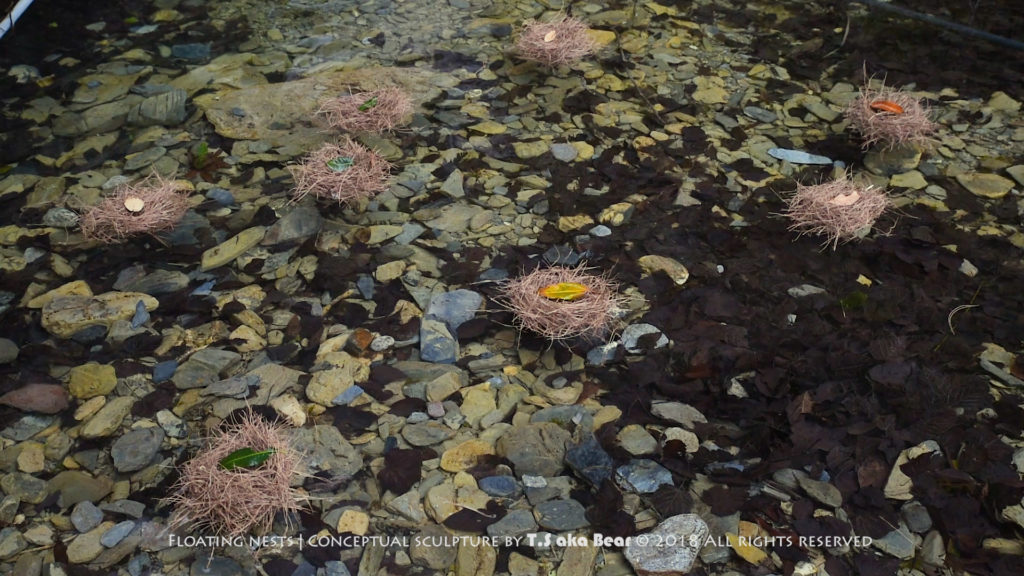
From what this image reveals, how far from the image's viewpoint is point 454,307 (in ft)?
9.27

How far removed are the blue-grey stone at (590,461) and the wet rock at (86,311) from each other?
1.57 m

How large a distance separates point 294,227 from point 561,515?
5.24ft

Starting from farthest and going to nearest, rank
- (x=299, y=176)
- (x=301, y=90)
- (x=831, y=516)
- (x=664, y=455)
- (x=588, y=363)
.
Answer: (x=301, y=90)
(x=299, y=176)
(x=588, y=363)
(x=664, y=455)
(x=831, y=516)

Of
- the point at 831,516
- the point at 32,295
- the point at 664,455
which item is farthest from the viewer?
the point at 32,295

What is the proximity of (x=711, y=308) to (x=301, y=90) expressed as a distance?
225 cm

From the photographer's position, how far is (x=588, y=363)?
2.66m

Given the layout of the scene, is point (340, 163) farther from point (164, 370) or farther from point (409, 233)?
point (164, 370)

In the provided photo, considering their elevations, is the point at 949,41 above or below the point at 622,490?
above

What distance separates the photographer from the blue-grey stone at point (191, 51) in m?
4.20

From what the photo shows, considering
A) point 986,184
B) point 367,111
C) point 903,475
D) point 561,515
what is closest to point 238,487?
point 561,515

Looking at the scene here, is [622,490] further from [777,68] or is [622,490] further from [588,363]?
[777,68]

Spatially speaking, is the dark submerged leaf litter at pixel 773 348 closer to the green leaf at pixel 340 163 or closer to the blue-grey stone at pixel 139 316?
the blue-grey stone at pixel 139 316

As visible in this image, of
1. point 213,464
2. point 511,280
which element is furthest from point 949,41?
point 213,464

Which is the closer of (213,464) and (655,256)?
(213,464)
